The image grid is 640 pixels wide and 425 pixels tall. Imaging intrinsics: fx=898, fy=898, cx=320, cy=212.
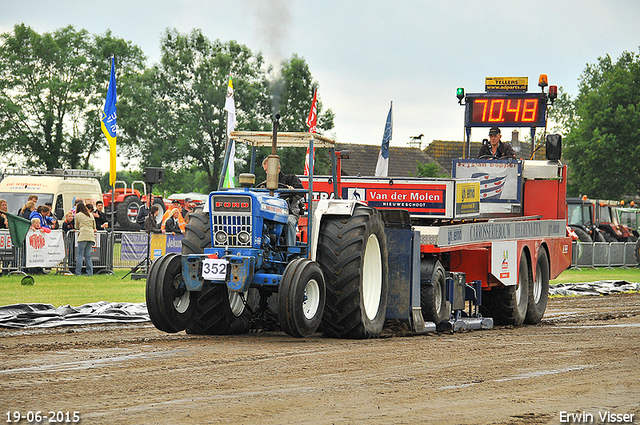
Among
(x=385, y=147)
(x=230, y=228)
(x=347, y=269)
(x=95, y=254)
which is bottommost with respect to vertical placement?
(x=95, y=254)

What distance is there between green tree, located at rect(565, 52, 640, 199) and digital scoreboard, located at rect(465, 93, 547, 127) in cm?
4097

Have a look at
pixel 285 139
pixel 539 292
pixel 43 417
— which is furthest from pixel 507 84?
pixel 43 417

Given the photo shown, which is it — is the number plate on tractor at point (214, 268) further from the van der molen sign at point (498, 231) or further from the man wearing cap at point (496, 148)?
the man wearing cap at point (496, 148)

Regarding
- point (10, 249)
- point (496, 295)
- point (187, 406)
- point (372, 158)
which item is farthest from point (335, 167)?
point (372, 158)

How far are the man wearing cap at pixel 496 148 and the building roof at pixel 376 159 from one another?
35249mm

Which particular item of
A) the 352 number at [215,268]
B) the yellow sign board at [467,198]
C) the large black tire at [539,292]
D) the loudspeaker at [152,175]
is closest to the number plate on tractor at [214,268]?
the 352 number at [215,268]

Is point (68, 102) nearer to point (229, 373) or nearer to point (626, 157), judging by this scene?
point (626, 157)

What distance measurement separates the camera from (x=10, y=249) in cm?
1964

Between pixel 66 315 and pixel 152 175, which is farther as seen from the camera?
pixel 152 175

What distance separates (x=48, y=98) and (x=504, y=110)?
46.1 meters

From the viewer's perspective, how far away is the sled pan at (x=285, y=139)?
10.1 m

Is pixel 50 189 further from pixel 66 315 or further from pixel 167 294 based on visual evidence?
pixel 167 294

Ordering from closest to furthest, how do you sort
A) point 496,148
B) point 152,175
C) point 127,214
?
point 496,148 → point 152,175 → point 127,214

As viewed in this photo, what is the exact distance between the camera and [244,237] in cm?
930
